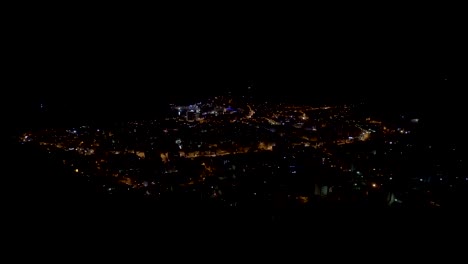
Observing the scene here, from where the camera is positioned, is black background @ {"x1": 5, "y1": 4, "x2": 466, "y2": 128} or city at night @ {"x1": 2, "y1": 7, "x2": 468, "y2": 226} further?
black background @ {"x1": 5, "y1": 4, "x2": 466, "y2": 128}

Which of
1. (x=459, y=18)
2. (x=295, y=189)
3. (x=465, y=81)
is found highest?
(x=459, y=18)

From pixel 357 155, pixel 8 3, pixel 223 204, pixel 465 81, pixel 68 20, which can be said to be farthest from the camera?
pixel 465 81

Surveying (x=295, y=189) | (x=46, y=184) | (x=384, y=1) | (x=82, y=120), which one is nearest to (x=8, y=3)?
(x=46, y=184)

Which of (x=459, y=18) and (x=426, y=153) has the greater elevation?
(x=459, y=18)

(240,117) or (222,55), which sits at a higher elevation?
(222,55)

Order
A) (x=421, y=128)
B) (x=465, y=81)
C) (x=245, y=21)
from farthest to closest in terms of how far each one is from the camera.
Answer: (x=245, y=21) → (x=465, y=81) → (x=421, y=128)

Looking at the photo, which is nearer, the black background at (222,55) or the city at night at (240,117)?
the city at night at (240,117)

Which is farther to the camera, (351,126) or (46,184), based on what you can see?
(351,126)

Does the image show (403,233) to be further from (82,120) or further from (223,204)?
(82,120)
